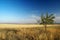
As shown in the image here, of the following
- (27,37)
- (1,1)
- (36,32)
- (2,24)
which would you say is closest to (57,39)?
(36,32)

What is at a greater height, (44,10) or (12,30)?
(44,10)


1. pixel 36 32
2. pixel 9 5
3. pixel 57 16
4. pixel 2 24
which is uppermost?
pixel 9 5

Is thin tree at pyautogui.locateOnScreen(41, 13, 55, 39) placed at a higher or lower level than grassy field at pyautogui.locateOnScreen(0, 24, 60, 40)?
higher

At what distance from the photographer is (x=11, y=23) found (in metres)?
1.72

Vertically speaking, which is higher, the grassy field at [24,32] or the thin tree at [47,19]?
the thin tree at [47,19]

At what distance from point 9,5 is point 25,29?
0.45m

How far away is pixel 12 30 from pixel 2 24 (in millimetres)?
178

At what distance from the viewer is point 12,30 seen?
5.64 feet

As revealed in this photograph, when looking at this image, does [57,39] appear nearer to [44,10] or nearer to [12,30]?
[44,10]

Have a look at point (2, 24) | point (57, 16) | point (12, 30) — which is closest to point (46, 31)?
point (57, 16)

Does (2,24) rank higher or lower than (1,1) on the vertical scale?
lower

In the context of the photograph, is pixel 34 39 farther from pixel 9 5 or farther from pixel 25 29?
pixel 9 5

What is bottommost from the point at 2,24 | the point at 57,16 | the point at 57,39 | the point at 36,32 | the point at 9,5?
the point at 57,39

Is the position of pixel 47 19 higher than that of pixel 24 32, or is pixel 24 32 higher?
pixel 47 19
